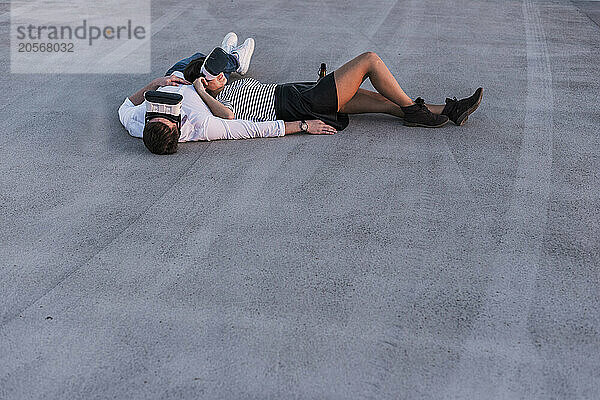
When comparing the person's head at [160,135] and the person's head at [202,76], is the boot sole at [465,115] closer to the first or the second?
the person's head at [202,76]

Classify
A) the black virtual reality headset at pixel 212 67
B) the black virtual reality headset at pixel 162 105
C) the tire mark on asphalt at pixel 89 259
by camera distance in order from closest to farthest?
the tire mark on asphalt at pixel 89 259 < the black virtual reality headset at pixel 162 105 < the black virtual reality headset at pixel 212 67

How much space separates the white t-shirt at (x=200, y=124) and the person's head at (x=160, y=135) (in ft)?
0.51

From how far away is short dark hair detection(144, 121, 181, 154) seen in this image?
12.9 ft

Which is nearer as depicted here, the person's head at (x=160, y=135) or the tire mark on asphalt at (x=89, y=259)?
the tire mark on asphalt at (x=89, y=259)

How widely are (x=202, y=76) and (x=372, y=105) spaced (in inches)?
48.8

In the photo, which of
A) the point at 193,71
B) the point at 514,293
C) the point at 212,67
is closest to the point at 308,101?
the point at 212,67

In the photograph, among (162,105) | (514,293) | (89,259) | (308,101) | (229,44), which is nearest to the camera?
(514,293)

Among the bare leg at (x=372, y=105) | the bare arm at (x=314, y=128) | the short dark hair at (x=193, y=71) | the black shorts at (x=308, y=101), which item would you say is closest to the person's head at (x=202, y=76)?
the short dark hair at (x=193, y=71)

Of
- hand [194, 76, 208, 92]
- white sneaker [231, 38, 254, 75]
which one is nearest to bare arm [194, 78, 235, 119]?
hand [194, 76, 208, 92]

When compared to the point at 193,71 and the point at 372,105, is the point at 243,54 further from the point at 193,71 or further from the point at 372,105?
the point at 372,105

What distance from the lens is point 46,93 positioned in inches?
211

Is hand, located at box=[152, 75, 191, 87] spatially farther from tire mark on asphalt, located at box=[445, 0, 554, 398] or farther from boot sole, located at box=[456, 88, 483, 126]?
tire mark on asphalt, located at box=[445, 0, 554, 398]

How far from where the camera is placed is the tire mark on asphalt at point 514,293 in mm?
2307

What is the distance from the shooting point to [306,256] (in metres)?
3.07
